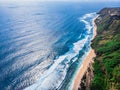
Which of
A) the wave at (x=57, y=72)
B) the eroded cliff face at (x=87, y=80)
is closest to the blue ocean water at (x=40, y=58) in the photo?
the wave at (x=57, y=72)

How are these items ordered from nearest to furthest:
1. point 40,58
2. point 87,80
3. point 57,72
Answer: point 87,80, point 57,72, point 40,58

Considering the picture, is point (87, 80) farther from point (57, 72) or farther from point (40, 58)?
point (40, 58)

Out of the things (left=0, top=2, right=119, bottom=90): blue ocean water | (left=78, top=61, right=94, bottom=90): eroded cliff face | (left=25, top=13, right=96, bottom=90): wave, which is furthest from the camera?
(left=0, top=2, right=119, bottom=90): blue ocean water

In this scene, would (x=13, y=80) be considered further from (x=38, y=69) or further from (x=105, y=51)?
(x=105, y=51)

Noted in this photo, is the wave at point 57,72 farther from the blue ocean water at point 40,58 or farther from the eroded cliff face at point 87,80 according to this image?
the eroded cliff face at point 87,80

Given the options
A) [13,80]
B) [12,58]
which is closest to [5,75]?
[13,80]

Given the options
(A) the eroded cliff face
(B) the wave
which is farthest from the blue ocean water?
(A) the eroded cliff face

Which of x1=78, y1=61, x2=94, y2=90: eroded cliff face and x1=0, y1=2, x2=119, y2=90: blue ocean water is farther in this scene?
x1=0, y1=2, x2=119, y2=90: blue ocean water

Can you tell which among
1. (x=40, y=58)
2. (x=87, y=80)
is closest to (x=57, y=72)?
(x=87, y=80)

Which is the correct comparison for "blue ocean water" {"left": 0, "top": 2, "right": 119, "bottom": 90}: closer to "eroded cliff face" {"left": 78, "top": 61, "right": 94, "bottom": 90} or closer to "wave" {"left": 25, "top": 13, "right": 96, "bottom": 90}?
"wave" {"left": 25, "top": 13, "right": 96, "bottom": 90}

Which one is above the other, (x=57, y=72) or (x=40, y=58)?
(x=40, y=58)

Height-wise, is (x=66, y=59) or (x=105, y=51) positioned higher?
(x=105, y=51)
